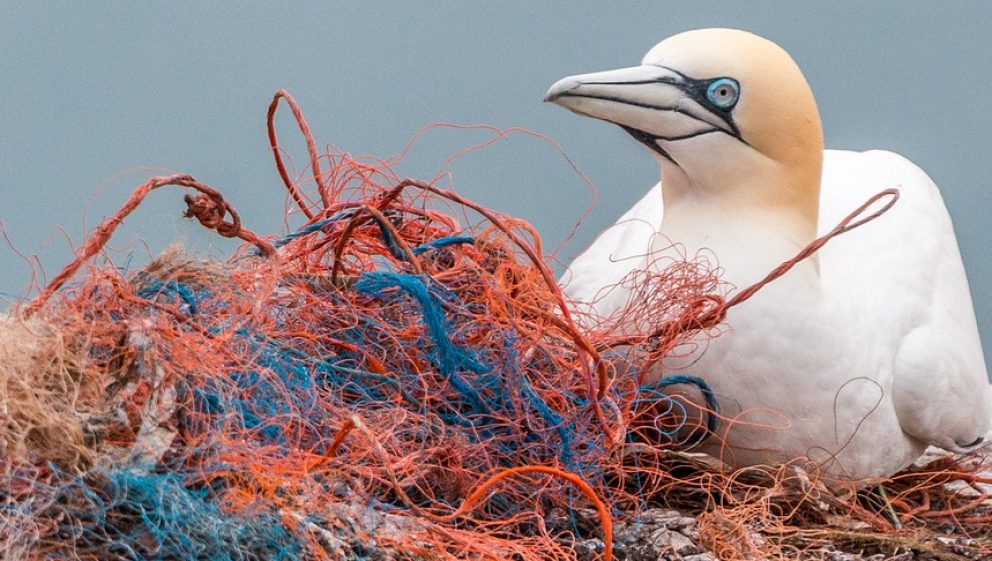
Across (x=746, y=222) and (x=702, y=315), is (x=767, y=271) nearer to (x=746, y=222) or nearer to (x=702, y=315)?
(x=746, y=222)

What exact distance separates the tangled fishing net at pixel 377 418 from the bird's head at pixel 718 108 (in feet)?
0.64

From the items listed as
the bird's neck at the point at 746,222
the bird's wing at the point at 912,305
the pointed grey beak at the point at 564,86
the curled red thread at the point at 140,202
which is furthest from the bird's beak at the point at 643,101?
the curled red thread at the point at 140,202

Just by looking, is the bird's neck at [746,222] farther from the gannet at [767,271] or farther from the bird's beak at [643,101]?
the bird's beak at [643,101]

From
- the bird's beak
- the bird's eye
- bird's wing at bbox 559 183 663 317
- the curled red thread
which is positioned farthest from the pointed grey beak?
the curled red thread

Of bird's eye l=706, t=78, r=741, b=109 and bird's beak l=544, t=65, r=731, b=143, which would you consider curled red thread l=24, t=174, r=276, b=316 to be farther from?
bird's eye l=706, t=78, r=741, b=109

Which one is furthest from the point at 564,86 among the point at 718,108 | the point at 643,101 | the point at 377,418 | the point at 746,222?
the point at 377,418

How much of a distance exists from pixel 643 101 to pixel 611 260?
0.42 meters

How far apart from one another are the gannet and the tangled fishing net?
2.7 inches

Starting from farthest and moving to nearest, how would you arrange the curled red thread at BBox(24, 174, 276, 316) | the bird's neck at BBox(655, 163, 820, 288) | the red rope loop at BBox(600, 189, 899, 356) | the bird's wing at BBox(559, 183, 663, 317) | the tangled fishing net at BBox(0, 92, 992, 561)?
the bird's wing at BBox(559, 183, 663, 317), the bird's neck at BBox(655, 163, 820, 288), the red rope loop at BBox(600, 189, 899, 356), the curled red thread at BBox(24, 174, 276, 316), the tangled fishing net at BBox(0, 92, 992, 561)

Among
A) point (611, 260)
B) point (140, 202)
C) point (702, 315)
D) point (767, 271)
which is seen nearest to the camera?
point (140, 202)

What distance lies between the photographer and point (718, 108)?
2.94 m

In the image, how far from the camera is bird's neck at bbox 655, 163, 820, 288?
2.98 m

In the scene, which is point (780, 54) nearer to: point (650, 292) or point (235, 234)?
point (650, 292)

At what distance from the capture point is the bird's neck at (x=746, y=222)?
2984 mm
